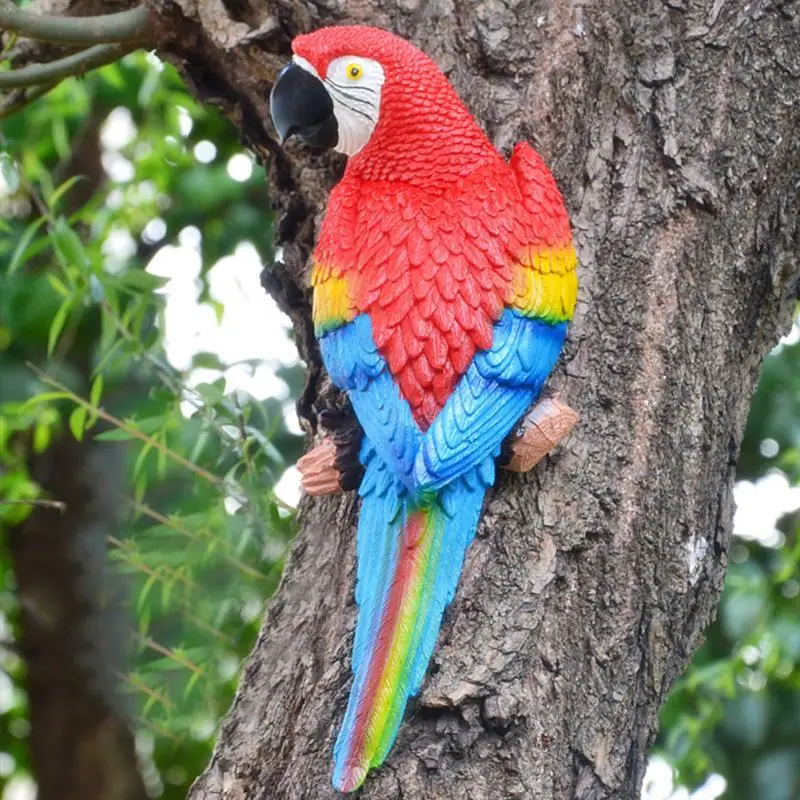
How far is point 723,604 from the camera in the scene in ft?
6.99

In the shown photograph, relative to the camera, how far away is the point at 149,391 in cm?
203

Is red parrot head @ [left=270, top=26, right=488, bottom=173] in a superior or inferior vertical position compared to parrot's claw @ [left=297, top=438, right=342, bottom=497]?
superior

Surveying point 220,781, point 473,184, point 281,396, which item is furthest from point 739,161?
point 281,396

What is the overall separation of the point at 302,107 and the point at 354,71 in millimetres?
70

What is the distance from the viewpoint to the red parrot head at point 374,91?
121 cm

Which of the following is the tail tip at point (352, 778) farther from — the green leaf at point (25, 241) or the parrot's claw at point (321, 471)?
the green leaf at point (25, 241)

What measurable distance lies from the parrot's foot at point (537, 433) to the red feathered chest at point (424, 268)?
8 centimetres

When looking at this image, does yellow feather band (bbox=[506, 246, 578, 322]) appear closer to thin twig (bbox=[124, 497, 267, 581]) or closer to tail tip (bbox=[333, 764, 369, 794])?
tail tip (bbox=[333, 764, 369, 794])

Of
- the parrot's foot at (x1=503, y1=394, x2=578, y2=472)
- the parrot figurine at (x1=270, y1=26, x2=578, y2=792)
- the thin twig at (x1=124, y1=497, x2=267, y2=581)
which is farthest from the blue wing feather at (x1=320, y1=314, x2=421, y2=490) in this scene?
the thin twig at (x1=124, y1=497, x2=267, y2=581)

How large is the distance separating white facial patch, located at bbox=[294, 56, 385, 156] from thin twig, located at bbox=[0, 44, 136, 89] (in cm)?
42

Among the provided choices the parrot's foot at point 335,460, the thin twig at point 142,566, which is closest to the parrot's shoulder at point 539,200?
the parrot's foot at point 335,460

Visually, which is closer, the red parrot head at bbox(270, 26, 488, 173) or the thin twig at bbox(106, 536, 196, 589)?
the red parrot head at bbox(270, 26, 488, 173)

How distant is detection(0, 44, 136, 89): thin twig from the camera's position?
1485 millimetres

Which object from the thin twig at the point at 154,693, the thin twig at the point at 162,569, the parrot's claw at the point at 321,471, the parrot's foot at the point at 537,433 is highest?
the parrot's foot at the point at 537,433
